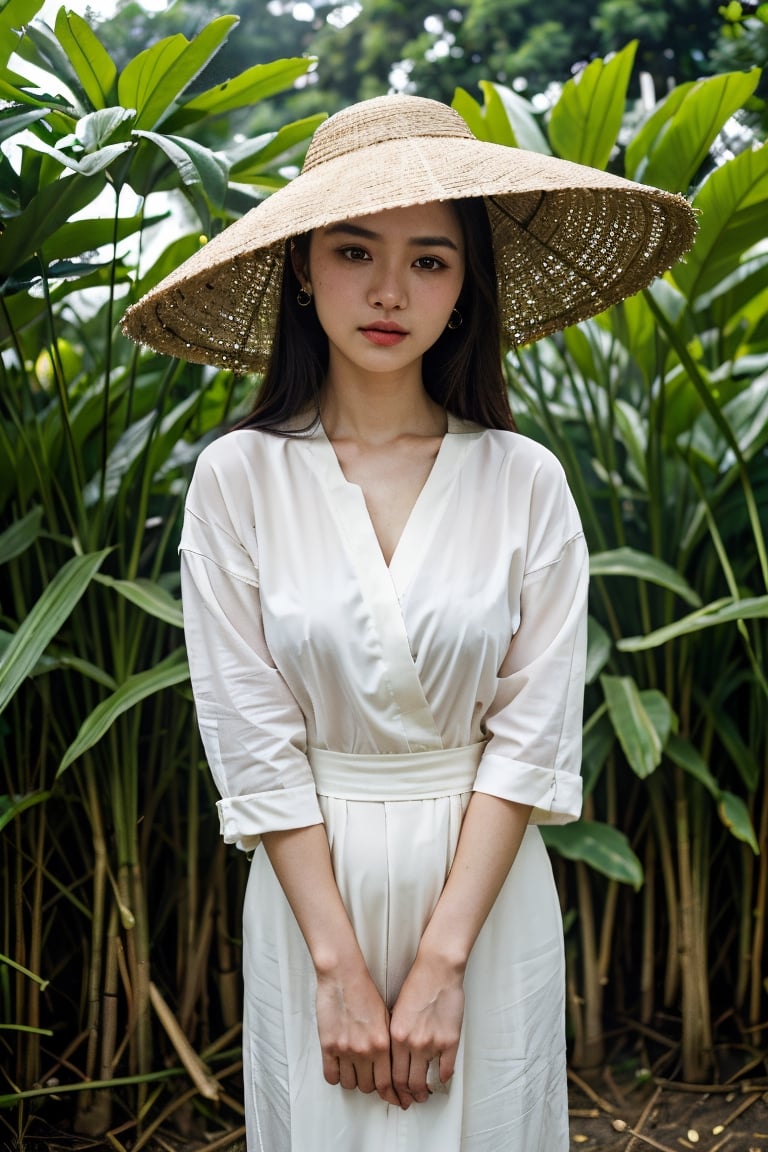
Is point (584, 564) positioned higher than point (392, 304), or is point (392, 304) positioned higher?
point (392, 304)

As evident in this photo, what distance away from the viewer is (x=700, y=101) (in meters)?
1.31

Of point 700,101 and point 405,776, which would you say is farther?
point 700,101

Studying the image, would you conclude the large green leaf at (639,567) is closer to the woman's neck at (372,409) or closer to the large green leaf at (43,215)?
the woman's neck at (372,409)

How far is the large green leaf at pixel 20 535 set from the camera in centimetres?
130

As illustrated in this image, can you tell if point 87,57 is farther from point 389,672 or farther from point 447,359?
point 389,672

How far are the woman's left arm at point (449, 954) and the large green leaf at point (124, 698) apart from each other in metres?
0.50

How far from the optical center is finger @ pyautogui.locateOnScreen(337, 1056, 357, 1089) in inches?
33.6

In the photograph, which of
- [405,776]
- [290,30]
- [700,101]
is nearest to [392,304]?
[405,776]

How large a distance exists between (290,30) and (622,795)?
4.89m

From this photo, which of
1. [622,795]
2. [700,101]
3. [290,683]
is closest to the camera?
[290,683]

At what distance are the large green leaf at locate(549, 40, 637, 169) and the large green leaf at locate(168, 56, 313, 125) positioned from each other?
34 cm

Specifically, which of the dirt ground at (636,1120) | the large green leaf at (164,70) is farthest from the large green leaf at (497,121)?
the dirt ground at (636,1120)

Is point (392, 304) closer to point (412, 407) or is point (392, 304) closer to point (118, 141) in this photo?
point (412, 407)

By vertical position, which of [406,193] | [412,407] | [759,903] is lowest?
[759,903]
